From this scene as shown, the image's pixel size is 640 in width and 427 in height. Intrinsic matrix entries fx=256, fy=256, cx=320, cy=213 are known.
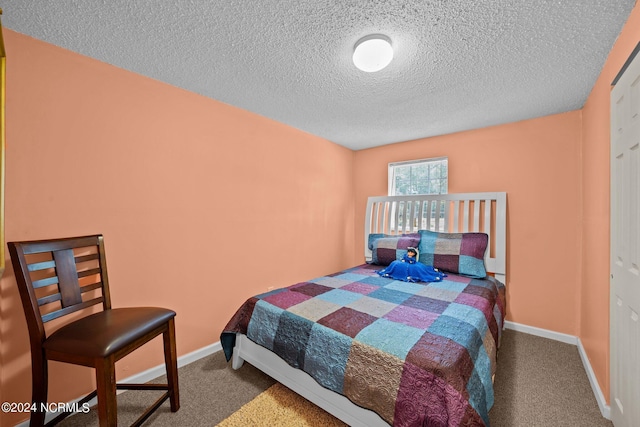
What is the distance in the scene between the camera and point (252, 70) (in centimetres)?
186

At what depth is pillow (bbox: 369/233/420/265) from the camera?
9.66 feet

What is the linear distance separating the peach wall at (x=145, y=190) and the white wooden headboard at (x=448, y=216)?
1.23 m

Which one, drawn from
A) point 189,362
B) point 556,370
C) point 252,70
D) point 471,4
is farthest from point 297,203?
point 556,370

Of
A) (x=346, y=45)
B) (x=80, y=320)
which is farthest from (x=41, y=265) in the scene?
(x=346, y=45)

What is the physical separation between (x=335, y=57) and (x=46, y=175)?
6.32 feet

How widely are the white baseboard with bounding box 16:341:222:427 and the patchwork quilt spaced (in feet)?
1.22

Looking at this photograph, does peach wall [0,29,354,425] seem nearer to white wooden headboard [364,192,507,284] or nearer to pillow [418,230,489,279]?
white wooden headboard [364,192,507,284]

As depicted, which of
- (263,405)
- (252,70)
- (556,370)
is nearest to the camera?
(263,405)

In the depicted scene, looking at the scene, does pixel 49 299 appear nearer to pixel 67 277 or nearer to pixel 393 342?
pixel 67 277

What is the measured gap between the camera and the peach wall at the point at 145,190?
1.47 m

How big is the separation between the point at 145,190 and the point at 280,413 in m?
1.81

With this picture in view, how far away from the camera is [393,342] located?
134cm

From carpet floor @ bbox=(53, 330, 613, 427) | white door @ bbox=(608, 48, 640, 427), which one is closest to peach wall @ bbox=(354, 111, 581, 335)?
carpet floor @ bbox=(53, 330, 613, 427)

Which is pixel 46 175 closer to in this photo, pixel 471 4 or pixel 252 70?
pixel 252 70
